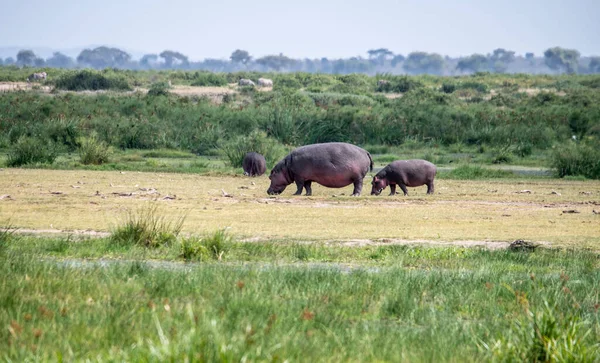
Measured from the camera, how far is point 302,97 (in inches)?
1676

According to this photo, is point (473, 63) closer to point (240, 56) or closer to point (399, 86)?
point (240, 56)

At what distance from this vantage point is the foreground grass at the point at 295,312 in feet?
17.6

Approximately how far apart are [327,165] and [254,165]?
4.78 m

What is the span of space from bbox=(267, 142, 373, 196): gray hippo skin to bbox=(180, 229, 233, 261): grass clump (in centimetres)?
695

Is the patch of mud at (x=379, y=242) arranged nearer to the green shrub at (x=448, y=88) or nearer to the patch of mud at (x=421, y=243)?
the patch of mud at (x=421, y=243)

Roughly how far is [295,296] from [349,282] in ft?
2.66

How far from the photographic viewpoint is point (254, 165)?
21688 mm

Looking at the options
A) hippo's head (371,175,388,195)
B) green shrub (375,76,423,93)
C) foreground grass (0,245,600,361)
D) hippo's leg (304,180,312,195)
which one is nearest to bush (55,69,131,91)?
green shrub (375,76,423,93)

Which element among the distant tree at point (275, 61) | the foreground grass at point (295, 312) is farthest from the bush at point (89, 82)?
the distant tree at point (275, 61)

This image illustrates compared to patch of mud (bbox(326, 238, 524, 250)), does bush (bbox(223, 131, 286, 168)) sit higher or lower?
lower

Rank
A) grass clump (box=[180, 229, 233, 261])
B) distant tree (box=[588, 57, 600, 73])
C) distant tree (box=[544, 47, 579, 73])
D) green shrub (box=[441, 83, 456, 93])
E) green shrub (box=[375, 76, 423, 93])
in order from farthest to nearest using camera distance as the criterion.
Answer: distant tree (box=[588, 57, 600, 73]), distant tree (box=[544, 47, 579, 73]), green shrub (box=[441, 83, 456, 93]), green shrub (box=[375, 76, 423, 93]), grass clump (box=[180, 229, 233, 261])

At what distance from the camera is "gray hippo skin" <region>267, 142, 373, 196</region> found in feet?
56.3

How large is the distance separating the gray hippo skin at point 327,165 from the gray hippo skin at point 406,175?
1.23 meters

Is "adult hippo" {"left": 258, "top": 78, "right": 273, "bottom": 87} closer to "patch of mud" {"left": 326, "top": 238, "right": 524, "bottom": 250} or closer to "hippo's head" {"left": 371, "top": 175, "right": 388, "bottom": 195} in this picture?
"hippo's head" {"left": 371, "top": 175, "right": 388, "bottom": 195}
